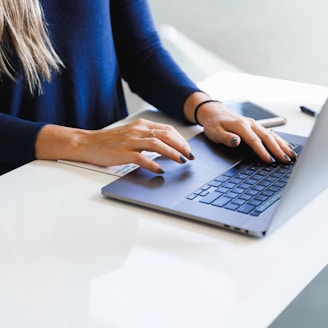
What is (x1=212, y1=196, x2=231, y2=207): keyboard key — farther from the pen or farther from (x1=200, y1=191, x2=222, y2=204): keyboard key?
the pen

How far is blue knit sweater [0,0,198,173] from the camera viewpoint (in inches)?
53.2

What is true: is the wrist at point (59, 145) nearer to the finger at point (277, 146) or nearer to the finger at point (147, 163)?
the finger at point (147, 163)

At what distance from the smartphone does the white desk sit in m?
0.30

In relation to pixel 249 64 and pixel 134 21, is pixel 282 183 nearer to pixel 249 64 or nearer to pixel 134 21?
pixel 134 21

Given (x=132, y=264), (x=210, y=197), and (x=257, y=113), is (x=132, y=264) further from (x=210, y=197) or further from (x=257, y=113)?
(x=257, y=113)

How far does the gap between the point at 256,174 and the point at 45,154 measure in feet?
1.13

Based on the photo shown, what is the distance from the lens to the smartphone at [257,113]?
1263 millimetres

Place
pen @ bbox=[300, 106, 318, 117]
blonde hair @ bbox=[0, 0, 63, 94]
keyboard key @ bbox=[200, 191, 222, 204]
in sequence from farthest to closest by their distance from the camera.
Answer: pen @ bbox=[300, 106, 318, 117]
blonde hair @ bbox=[0, 0, 63, 94]
keyboard key @ bbox=[200, 191, 222, 204]

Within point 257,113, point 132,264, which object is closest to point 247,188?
point 132,264

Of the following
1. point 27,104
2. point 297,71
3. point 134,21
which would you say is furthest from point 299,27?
point 27,104

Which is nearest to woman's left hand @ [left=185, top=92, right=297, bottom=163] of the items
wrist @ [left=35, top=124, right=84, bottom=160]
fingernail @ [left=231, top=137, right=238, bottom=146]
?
fingernail @ [left=231, top=137, right=238, bottom=146]

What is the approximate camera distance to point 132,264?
804 millimetres

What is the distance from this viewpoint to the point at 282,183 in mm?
981

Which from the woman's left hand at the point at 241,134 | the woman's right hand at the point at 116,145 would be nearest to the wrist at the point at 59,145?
the woman's right hand at the point at 116,145
